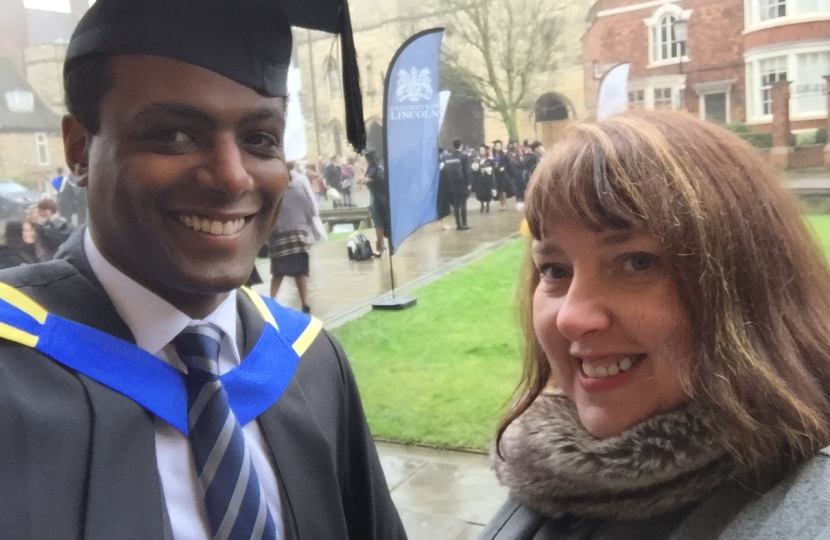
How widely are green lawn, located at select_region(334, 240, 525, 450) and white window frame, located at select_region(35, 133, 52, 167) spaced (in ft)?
6.15

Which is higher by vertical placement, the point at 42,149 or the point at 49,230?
the point at 42,149

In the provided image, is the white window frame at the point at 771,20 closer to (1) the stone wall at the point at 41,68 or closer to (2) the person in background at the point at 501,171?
(2) the person in background at the point at 501,171

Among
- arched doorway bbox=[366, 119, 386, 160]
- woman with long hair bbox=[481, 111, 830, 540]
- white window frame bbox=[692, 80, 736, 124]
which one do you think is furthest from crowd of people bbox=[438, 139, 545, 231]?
woman with long hair bbox=[481, 111, 830, 540]

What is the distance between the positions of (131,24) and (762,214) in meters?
0.96

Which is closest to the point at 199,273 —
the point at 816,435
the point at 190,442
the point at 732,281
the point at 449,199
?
the point at 190,442

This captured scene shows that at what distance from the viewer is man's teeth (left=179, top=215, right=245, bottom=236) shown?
100 centimetres

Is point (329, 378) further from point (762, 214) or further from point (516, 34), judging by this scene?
point (516, 34)

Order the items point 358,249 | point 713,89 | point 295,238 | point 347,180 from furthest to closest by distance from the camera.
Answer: point 358,249
point 347,180
point 295,238
point 713,89

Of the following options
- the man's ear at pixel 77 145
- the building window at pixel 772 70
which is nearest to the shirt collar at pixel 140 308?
the man's ear at pixel 77 145

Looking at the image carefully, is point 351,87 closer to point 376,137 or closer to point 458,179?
point 376,137

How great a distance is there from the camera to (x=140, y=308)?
41.3 inches

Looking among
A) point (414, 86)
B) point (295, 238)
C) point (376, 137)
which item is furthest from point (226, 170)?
point (295, 238)

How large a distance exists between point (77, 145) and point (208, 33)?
269 millimetres

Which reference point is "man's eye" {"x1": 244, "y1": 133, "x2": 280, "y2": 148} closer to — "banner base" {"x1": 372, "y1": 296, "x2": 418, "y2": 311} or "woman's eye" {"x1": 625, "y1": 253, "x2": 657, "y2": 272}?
"woman's eye" {"x1": 625, "y1": 253, "x2": 657, "y2": 272}
